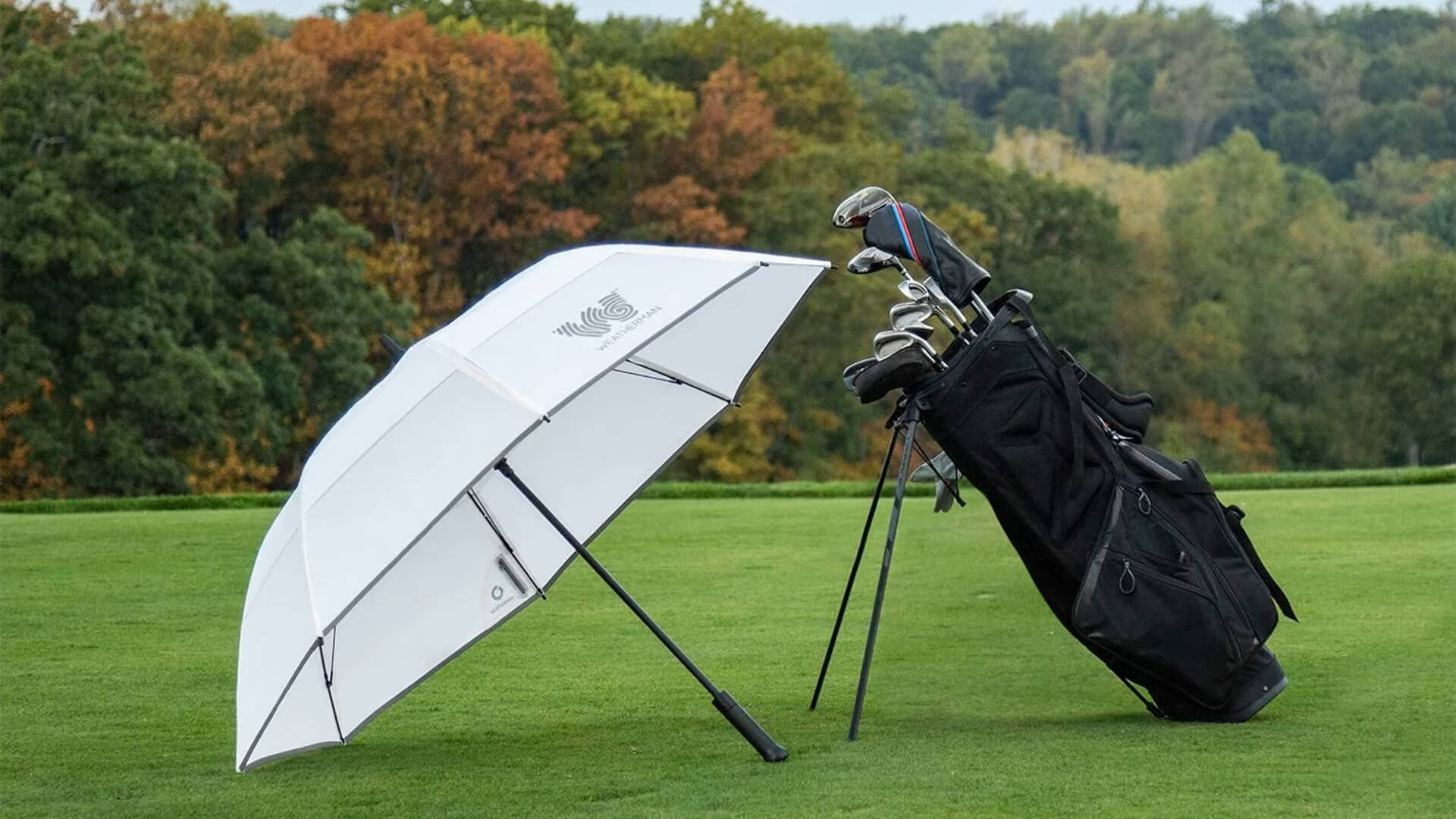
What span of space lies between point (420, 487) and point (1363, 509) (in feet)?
25.4

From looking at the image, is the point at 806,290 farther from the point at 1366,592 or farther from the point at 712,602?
the point at 1366,592

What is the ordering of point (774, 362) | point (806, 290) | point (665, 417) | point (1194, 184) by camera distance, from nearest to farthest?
point (806, 290) → point (665, 417) → point (774, 362) → point (1194, 184)

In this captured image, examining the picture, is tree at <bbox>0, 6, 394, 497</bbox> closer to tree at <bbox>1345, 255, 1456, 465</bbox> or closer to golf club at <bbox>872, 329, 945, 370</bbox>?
golf club at <bbox>872, 329, 945, 370</bbox>

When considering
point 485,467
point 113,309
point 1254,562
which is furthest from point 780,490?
point 113,309

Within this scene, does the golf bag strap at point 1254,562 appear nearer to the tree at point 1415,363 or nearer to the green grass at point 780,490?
the green grass at point 780,490

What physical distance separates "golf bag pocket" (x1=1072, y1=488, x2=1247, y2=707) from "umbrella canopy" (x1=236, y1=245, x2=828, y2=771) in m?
1.08

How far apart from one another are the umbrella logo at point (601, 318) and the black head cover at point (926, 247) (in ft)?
2.82

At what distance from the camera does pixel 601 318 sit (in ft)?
17.6

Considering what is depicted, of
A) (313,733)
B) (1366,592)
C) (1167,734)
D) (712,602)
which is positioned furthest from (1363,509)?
(313,733)

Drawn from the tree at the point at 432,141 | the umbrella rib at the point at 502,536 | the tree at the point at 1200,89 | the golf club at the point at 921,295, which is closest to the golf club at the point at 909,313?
the golf club at the point at 921,295

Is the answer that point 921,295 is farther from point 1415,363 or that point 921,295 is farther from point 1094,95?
point 1094,95

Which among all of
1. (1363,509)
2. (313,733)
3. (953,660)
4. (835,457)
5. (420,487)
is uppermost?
(420,487)

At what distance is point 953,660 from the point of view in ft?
24.1

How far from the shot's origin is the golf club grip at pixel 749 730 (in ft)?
18.4
